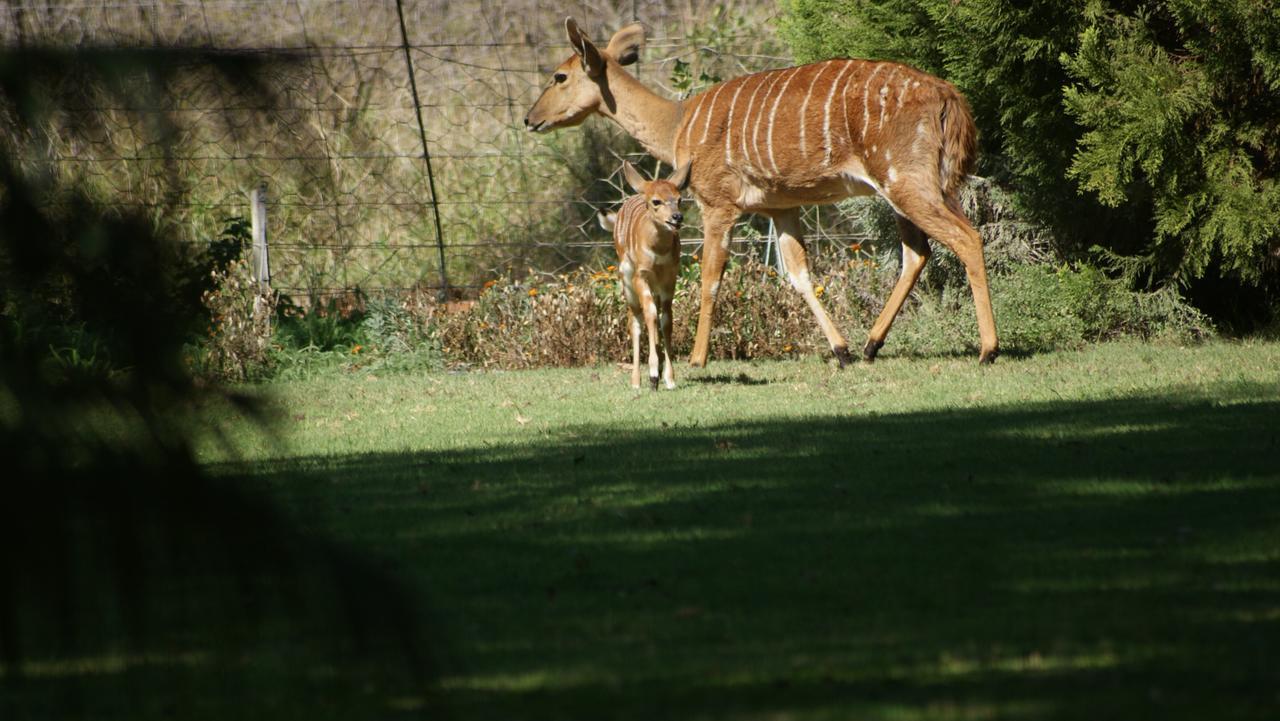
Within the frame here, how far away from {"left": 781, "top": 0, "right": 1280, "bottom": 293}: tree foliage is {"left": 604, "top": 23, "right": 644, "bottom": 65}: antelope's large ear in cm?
220

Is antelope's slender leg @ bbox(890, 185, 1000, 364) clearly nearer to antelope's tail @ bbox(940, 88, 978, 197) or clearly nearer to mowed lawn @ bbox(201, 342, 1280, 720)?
antelope's tail @ bbox(940, 88, 978, 197)

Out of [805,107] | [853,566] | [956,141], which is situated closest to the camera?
[853,566]

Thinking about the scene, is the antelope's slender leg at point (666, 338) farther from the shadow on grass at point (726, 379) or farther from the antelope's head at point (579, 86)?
the antelope's head at point (579, 86)

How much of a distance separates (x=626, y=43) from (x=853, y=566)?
345 inches

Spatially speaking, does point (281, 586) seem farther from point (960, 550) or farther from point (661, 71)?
point (661, 71)

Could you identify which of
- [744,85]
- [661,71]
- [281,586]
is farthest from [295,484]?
[661,71]

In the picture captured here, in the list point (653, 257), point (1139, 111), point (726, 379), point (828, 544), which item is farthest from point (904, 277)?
point (828, 544)

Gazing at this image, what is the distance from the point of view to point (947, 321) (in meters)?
11.9

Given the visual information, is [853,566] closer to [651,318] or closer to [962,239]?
[651,318]

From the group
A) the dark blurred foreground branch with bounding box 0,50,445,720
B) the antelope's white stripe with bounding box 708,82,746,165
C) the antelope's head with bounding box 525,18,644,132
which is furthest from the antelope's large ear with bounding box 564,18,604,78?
the dark blurred foreground branch with bounding box 0,50,445,720

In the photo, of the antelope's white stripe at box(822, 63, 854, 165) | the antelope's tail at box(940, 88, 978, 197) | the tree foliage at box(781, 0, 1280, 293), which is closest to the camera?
the antelope's tail at box(940, 88, 978, 197)

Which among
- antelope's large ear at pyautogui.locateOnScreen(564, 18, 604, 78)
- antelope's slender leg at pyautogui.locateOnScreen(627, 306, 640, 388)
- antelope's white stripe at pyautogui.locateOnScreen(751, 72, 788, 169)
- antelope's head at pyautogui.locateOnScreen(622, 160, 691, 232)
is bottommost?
antelope's slender leg at pyautogui.locateOnScreen(627, 306, 640, 388)

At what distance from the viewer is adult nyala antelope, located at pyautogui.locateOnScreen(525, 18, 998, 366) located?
33.6ft

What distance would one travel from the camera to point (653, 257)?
9781mm
